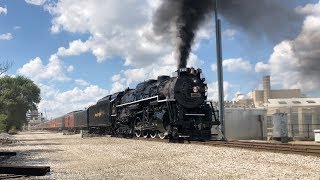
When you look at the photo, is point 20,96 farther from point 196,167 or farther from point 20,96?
point 196,167

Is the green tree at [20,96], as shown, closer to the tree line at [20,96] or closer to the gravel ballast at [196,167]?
the tree line at [20,96]

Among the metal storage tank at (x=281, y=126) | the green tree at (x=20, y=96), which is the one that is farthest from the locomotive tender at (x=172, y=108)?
the green tree at (x=20, y=96)

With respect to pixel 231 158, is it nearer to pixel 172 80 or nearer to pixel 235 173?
pixel 235 173

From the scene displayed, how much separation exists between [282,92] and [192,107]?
7811cm

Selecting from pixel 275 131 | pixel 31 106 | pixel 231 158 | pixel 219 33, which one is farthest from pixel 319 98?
pixel 31 106

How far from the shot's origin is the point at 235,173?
33.6 feet

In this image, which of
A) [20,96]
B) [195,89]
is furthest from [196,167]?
[20,96]

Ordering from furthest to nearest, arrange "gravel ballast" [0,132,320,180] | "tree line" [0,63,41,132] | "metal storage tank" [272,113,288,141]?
"tree line" [0,63,41,132] → "metal storage tank" [272,113,288,141] → "gravel ballast" [0,132,320,180]

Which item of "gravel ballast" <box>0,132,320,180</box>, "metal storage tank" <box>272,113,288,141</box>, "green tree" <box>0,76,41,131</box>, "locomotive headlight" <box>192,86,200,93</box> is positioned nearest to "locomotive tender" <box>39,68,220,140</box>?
"locomotive headlight" <box>192,86,200,93</box>

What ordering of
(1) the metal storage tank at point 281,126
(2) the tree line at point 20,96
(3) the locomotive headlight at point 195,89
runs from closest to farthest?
(3) the locomotive headlight at point 195,89
(1) the metal storage tank at point 281,126
(2) the tree line at point 20,96

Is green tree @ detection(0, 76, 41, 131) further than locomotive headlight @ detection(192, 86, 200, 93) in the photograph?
Yes

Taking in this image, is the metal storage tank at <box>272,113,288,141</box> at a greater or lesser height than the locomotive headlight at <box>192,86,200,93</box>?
lesser

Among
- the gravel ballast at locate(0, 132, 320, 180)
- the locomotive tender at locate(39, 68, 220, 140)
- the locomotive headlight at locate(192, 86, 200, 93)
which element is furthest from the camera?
Answer: the locomotive headlight at locate(192, 86, 200, 93)

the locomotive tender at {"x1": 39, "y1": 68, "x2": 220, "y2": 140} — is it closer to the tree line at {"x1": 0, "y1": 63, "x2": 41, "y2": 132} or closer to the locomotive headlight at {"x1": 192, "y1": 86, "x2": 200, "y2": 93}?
the locomotive headlight at {"x1": 192, "y1": 86, "x2": 200, "y2": 93}
